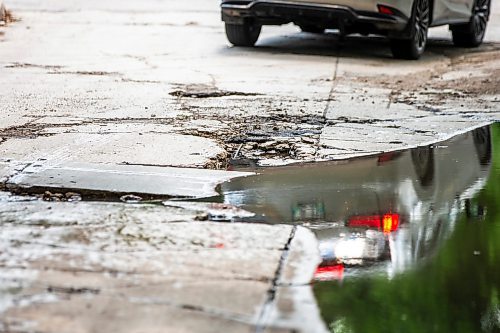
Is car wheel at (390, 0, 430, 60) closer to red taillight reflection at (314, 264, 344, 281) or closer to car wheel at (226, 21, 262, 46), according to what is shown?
car wheel at (226, 21, 262, 46)

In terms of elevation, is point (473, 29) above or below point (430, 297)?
below

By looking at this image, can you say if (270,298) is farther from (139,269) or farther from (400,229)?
(400,229)

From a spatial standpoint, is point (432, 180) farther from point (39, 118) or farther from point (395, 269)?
point (39, 118)

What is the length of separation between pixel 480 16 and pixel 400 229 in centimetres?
970

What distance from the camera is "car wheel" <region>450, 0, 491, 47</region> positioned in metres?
12.8

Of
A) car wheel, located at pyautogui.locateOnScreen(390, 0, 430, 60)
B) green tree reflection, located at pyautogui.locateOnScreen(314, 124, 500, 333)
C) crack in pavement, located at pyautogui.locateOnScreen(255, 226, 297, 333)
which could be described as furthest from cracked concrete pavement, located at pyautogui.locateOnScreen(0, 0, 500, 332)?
car wheel, located at pyautogui.locateOnScreen(390, 0, 430, 60)

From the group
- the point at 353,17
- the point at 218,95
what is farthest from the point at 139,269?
the point at 353,17

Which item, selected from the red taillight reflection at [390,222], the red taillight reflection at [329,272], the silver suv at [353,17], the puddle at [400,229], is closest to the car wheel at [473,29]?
the silver suv at [353,17]

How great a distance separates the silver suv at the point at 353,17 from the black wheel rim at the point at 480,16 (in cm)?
85

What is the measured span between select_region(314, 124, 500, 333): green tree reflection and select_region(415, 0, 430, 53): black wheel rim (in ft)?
23.8

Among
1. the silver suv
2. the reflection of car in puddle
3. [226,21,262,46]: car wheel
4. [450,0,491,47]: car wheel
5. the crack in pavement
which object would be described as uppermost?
the crack in pavement

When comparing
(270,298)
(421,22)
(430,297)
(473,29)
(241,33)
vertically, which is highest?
(270,298)

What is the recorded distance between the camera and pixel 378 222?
14.0 feet

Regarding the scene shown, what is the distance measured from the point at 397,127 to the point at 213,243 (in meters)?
3.30
